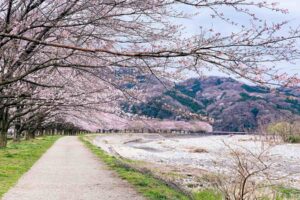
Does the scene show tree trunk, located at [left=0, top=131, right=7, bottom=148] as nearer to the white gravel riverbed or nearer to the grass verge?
the white gravel riverbed

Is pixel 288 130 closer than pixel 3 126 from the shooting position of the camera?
No

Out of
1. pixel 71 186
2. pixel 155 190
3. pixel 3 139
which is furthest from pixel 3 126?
pixel 155 190

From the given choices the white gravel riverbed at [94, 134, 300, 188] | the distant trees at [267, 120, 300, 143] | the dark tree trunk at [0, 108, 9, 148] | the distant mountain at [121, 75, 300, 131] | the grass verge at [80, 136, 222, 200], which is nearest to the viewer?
the distant mountain at [121, 75, 300, 131]

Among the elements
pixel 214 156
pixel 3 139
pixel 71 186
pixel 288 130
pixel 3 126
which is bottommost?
pixel 214 156

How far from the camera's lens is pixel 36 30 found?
10.3 meters

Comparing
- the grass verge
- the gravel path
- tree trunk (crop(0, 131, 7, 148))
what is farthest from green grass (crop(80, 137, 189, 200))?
tree trunk (crop(0, 131, 7, 148))

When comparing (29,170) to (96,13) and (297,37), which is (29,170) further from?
(297,37)

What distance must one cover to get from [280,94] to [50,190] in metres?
7.50

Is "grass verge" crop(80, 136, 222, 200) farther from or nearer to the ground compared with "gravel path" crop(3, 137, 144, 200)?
farther from the ground

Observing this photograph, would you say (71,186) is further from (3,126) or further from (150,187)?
(3,126)

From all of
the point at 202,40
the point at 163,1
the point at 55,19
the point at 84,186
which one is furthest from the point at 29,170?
the point at 202,40

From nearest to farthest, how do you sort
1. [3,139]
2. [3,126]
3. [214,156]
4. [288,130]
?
[3,126], [3,139], [214,156], [288,130]

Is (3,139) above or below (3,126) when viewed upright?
below

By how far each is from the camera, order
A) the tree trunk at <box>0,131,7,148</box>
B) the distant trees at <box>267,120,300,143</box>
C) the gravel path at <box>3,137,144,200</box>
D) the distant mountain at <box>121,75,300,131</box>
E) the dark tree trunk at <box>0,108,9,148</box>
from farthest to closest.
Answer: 1. the distant trees at <box>267,120,300,143</box>
2. the tree trunk at <box>0,131,7,148</box>
3. the dark tree trunk at <box>0,108,9,148</box>
4. the gravel path at <box>3,137,144,200</box>
5. the distant mountain at <box>121,75,300,131</box>
